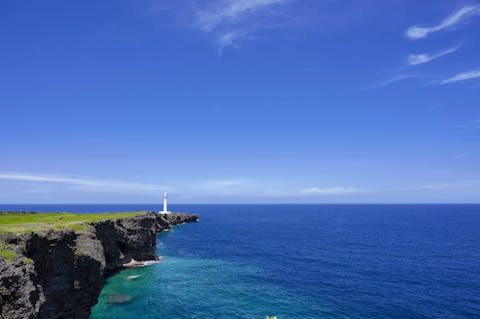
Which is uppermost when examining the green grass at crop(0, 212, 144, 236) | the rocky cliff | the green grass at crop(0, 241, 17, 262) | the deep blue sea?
the green grass at crop(0, 212, 144, 236)

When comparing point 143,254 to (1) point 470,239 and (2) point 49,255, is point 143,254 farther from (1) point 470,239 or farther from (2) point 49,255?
(1) point 470,239

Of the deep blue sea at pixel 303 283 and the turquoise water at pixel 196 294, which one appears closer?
the turquoise water at pixel 196 294

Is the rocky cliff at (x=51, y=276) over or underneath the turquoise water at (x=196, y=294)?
over

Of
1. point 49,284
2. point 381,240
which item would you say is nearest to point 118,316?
point 49,284

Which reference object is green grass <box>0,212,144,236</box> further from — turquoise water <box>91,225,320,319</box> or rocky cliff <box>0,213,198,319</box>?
turquoise water <box>91,225,320,319</box>

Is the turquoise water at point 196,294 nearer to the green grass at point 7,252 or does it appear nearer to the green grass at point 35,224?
the green grass at point 35,224

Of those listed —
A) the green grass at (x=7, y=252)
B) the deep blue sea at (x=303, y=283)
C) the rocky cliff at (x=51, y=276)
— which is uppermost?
the green grass at (x=7, y=252)

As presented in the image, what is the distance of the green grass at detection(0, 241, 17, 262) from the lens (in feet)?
95.7

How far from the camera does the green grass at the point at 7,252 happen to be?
29.2m

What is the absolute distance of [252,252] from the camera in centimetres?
10819

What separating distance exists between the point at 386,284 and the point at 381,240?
6548cm

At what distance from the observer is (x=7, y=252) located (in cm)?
2997

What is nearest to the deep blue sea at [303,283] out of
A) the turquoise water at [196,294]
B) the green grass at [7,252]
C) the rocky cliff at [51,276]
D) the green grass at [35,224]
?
the turquoise water at [196,294]

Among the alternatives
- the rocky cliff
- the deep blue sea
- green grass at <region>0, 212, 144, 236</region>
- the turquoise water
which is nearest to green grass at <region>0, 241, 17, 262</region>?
the rocky cliff
